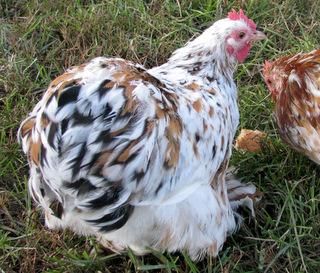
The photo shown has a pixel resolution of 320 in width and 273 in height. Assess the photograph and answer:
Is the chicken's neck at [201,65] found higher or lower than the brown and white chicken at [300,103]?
higher

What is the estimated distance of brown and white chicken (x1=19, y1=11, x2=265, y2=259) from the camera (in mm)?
1752

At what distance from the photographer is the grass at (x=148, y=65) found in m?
2.30

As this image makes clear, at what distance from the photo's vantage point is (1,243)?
7.59 feet

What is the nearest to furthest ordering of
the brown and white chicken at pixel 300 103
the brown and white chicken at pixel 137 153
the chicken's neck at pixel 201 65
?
the brown and white chicken at pixel 137 153 → the chicken's neck at pixel 201 65 → the brown and white chicken at pixel 300 103

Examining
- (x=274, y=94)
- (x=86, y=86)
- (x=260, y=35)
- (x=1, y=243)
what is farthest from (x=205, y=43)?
(x=1, y=243)

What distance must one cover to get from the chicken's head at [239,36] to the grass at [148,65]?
18.5 inches

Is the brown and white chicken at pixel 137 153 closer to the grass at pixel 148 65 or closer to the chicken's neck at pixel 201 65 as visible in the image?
the chicken's neck at pixel 201 65

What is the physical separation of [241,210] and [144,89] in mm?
837

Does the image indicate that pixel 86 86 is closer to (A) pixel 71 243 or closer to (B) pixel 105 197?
(B) pixel 105 197

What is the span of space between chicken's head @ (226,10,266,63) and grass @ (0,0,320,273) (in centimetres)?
47

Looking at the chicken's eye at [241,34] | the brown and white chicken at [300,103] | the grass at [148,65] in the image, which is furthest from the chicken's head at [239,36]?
the grass at [148,65]

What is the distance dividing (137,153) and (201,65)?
605 millimetres

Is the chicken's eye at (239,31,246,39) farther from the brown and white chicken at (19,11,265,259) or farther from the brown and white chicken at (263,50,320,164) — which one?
the brown and white chicken at (263,50,320,164)

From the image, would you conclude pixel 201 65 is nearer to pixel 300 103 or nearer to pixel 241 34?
pixel 241 34
